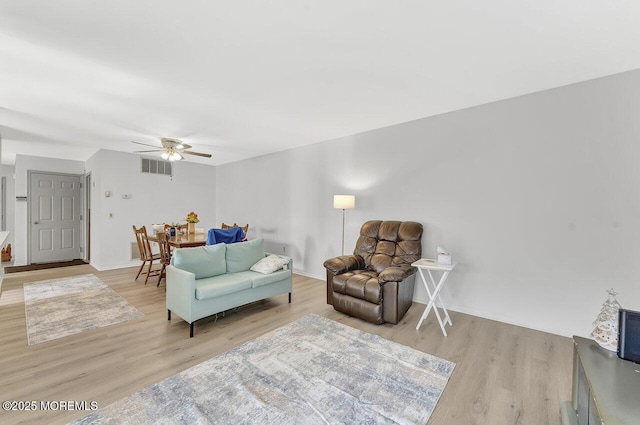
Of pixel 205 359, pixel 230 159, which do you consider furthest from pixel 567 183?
pixel 230 159

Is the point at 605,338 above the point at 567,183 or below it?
below

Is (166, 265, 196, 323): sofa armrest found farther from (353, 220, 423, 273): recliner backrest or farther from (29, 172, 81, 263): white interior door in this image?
(29, 172, 81, 263): white interior door

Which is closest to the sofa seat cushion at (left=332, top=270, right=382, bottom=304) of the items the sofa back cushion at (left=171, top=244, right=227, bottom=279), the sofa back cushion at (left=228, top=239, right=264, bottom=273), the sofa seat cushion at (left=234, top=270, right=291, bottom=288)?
the sofa seat cushion at (left=234, top=270, right=291, bottom=288)

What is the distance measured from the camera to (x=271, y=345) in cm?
260

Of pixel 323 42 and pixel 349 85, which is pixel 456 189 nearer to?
pixel 349 85

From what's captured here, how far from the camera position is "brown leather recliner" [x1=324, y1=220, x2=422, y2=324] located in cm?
305

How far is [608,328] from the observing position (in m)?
1.60

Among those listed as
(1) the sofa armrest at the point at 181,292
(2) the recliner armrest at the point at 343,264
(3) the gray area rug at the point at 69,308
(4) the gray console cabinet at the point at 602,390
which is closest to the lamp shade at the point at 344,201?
(2) the recliner armrest at the point at 343,264

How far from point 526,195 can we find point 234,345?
11.8 ft

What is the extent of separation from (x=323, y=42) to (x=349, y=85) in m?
0.77

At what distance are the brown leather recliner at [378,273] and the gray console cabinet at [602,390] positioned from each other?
1.54 meters

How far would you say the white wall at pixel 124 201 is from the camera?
561 cm

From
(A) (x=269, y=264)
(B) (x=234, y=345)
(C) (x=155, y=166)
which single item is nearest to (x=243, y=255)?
(A) (x=269, y=264)

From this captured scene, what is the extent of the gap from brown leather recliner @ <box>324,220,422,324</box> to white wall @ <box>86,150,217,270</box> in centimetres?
498
